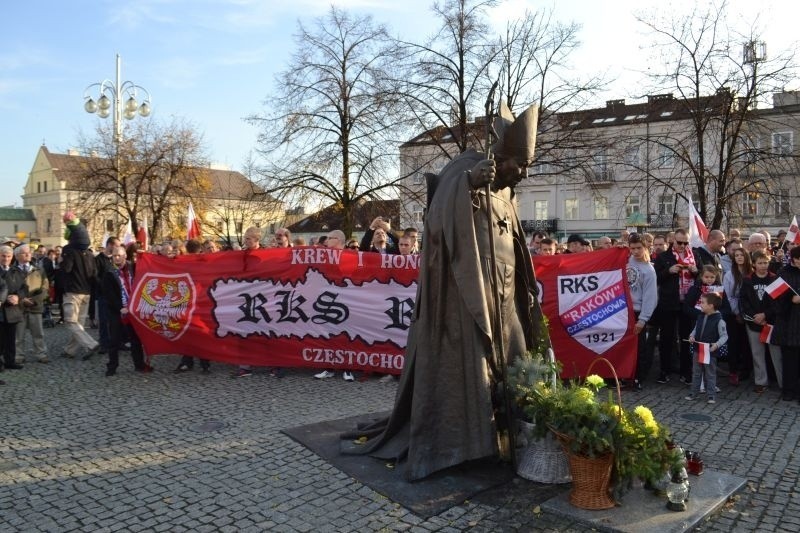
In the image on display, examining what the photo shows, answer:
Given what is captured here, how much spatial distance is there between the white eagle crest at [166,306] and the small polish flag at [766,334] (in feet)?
26.1

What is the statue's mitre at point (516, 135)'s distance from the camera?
4.68m

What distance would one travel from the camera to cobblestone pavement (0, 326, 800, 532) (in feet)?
13.6

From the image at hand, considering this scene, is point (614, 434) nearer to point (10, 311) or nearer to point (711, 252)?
point (711, 252)

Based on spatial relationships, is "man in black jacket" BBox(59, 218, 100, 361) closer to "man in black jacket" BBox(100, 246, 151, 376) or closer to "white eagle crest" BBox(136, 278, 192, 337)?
"man in black jacket" BBox(100, 246, 151, 376)

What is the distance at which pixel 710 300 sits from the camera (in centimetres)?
782

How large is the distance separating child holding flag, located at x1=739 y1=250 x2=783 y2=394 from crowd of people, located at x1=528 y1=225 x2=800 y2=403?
12mm

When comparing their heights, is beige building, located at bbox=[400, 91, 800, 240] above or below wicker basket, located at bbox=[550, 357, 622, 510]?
above

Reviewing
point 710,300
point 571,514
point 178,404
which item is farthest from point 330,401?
point 710,300

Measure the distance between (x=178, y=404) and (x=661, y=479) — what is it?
5353 millimetres

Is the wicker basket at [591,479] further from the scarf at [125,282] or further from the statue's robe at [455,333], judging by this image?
the scarf at [125,282]

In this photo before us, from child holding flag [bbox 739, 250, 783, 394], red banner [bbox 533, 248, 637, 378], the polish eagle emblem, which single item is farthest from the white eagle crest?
child holding flag [bbox 739, 250, 783, 394]

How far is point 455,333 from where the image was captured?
4621 mm

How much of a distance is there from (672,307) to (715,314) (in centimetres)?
98

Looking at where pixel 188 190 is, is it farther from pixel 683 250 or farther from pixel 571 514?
pixel 571 514
